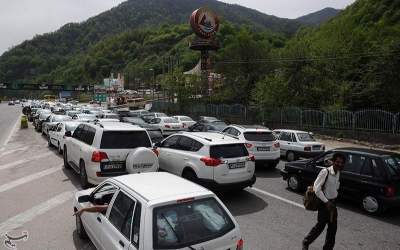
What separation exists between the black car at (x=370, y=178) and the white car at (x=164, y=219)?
444 centimetres

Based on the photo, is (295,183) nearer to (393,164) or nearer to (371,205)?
(371,205)

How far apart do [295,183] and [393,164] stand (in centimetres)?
280

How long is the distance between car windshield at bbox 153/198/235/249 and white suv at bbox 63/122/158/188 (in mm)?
5193

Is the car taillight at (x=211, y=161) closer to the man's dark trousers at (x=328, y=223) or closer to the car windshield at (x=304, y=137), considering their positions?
the man's dark trousers at (x=328, y=223)

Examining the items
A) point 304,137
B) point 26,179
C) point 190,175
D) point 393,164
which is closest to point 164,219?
point 190,175

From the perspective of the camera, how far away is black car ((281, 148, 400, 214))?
856 centimetres

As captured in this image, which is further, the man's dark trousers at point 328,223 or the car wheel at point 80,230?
the car wheel at point 80,230

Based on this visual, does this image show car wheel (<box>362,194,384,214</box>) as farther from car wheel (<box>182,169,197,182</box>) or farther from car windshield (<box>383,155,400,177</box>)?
car wheel (<box>182,169,197,182</box>)

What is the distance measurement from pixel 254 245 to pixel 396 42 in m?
27.3

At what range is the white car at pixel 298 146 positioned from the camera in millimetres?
16750

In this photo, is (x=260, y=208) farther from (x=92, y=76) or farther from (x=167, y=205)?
(x=92, y=76)

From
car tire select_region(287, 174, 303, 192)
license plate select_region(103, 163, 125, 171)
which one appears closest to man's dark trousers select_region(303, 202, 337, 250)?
car tire select_region(287, 174, 303, 192)

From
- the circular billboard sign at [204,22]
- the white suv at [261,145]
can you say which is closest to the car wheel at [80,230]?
the white suv at [261,145]

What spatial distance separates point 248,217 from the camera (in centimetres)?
866
